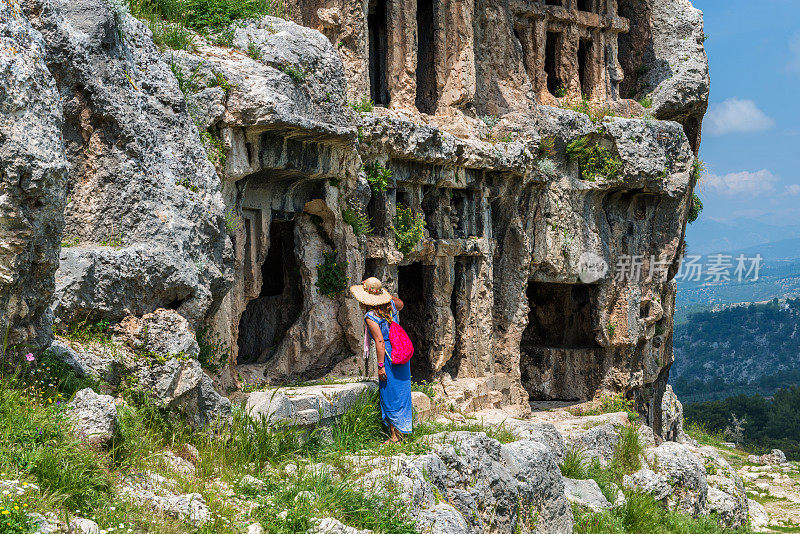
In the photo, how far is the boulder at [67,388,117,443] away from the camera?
5.26 metres

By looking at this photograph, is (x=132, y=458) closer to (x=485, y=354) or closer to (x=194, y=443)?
(x=194, y=443)

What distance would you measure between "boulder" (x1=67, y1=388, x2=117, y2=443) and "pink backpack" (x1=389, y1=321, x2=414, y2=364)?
2977 mm

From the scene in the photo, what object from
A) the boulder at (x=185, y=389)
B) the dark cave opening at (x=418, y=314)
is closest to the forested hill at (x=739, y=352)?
the dark cave opening at (x=418, y=314)

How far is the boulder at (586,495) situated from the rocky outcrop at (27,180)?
5.97m

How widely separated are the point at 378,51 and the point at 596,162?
534 centimetres

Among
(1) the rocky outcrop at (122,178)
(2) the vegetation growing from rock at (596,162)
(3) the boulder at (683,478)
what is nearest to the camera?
(1) the rocky outcrop at (122,178)

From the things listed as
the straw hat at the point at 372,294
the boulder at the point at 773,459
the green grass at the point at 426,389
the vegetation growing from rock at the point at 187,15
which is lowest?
the boulder at the point at 773,459

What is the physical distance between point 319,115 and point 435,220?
5.17 m

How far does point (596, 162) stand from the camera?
685 inches

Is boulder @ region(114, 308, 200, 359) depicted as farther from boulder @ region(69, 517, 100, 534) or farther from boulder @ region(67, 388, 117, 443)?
boulder @ region(69, 517, 100, 534)

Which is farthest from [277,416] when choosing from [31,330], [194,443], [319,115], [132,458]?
[319,115]

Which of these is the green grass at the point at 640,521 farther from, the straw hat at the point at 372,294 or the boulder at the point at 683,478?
the straw hat at the point at 372,294

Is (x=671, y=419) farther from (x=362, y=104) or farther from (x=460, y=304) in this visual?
(x=362, y=104)

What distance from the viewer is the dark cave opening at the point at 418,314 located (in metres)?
15.0
